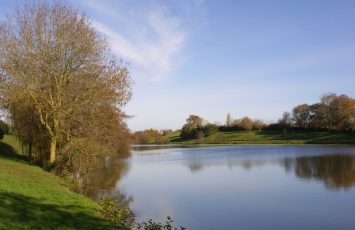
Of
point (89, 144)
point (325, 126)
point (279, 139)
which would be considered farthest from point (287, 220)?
point (325, 126)

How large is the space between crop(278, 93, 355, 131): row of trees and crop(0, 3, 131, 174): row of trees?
72.7m

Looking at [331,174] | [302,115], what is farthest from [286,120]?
[331,174]

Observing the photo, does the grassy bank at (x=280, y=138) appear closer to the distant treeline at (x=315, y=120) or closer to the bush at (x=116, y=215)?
the distant treeline at (x=315, y=120)

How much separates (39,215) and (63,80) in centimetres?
1493

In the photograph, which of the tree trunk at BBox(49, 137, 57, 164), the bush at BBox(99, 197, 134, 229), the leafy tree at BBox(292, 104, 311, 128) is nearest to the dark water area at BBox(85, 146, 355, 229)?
the bush at BBox(99, 197, 134, 229)

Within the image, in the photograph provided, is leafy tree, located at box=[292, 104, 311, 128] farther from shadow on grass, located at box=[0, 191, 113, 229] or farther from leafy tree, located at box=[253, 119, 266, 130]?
shadow on grass, located at box=[0, 191, 113, 229]

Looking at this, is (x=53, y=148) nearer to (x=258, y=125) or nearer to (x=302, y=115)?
(x=302, y=115)

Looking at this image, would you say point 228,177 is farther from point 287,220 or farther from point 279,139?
point 279,139

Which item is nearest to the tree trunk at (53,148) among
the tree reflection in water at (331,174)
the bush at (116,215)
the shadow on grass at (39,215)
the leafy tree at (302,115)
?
the bush at (116,215)

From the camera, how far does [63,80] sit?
23781 millimetres

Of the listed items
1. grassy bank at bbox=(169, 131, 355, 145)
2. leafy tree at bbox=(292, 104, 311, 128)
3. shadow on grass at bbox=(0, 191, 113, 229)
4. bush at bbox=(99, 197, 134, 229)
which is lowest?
bush at bbox=(99, 197, 134, 229)

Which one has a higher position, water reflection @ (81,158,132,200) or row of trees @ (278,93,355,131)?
row of trees @ (278,93,355,131)

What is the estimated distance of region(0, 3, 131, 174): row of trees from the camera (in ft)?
75.4

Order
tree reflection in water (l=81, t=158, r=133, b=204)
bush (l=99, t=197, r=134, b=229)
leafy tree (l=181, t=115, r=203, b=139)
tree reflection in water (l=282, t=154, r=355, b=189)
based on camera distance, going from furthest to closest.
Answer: leafy tree (l=181, t=115, r=203, b=139) < tree reflection in water (l=282, t=154, r=355, b=189) < tree reflection in water (l=81, t=158, r=133, b=204) < bush (l=99, t=197, r=134, b=229)
